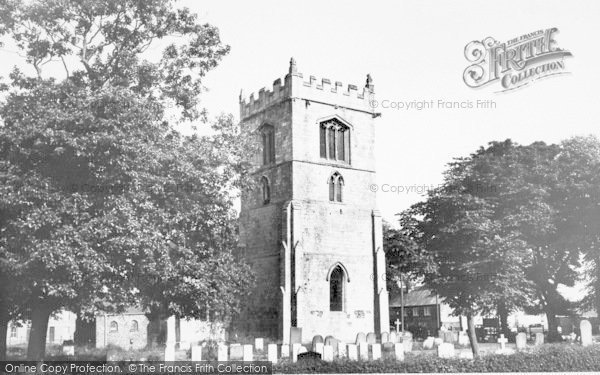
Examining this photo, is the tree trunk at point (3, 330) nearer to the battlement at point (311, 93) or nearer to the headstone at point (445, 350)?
the headstone at point (445, 350)

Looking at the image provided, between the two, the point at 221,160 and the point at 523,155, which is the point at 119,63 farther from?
the point at 523,155

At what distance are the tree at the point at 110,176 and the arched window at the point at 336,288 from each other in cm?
1300

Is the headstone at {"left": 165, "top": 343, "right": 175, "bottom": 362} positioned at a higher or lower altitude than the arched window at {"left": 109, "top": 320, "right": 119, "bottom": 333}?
lower

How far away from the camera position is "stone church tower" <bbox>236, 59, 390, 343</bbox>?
3366 centimetres

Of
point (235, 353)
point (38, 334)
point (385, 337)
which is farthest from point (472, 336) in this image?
point (38, 334)

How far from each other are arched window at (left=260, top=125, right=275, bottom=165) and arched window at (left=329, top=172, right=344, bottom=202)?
352cm

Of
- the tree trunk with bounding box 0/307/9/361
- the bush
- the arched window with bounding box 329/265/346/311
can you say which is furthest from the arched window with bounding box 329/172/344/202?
the tree trunk with bounding box 0/307/9/361

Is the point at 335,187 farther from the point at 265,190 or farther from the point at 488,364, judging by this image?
the point at 488,364

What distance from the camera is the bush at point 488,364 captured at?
18359mm

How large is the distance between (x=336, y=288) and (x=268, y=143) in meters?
9.00

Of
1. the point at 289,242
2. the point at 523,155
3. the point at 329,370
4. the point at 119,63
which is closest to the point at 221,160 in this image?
the point at 119,63

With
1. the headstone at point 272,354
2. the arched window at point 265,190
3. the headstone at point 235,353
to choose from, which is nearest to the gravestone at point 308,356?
the headstone at point 272,354

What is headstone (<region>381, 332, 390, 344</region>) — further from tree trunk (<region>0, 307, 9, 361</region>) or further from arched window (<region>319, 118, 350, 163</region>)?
tree trunk (<region>0, 307, 9, 361</region>)

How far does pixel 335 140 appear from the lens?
36.6 metres
